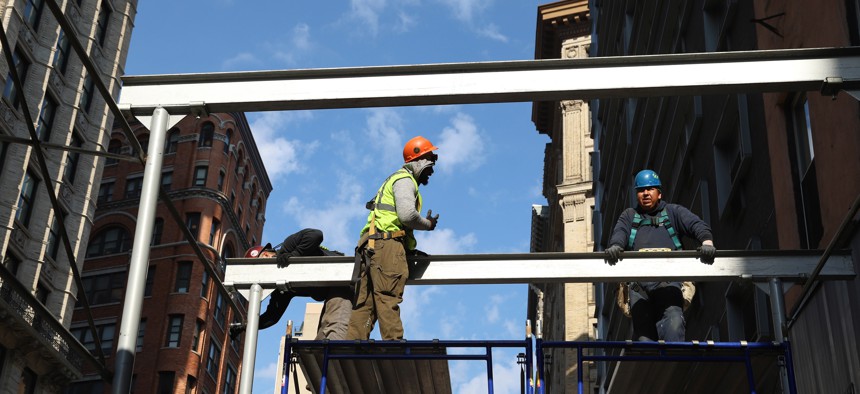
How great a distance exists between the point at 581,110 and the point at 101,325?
31.4 m

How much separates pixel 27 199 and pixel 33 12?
7.13 meters

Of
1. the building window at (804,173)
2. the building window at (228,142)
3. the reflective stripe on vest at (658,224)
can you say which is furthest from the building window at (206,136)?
the reflective stripe on vest at (658,224)

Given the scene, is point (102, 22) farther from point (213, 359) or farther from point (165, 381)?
point (213, 359)

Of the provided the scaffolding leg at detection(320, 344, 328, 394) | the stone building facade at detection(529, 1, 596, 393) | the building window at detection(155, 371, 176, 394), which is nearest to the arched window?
the building window at detection(155, 371, 176, 394)

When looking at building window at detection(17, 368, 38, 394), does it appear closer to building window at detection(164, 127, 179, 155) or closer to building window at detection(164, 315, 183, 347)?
building window at detection(164, 315, 183, 347)

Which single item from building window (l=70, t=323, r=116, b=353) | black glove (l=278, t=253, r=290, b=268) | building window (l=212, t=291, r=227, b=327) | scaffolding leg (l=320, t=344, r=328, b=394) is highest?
building window (l=212, t=291, r=227, b=327)

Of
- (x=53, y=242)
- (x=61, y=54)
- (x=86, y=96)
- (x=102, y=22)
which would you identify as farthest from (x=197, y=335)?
(x=61, y=54)

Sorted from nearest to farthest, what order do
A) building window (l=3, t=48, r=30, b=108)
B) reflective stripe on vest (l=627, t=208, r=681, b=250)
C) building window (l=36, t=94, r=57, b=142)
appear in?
reflective stripe on vest (l=627, t=208, r=681, b=250) → building window (l=3, t=48, r=30, b=108) → building window (l=36, t=94, r=57, b=142)

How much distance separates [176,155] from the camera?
72.9 metres

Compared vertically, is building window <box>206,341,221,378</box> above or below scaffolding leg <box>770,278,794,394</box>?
above

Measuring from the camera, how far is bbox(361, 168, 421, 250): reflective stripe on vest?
10.2m

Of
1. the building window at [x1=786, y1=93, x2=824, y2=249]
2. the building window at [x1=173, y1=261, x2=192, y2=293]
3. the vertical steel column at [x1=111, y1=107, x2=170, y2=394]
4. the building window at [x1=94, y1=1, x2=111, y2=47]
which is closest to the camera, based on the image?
the vertical steel column at [x1=111, y1=107, x2=170, y2=394]

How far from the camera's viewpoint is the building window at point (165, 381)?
62.6 meters

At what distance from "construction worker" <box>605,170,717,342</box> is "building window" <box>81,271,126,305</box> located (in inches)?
2328
